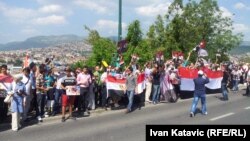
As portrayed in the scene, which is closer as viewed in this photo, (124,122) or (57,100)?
(124,122)

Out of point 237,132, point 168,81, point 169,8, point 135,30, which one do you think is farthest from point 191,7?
point 237,132

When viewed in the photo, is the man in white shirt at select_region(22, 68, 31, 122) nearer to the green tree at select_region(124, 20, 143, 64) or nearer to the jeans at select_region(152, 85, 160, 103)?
the jeans at select_region(152, 85, 160, 103)

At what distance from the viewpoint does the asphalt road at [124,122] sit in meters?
12.9

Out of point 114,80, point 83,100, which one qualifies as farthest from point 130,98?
point 83,100

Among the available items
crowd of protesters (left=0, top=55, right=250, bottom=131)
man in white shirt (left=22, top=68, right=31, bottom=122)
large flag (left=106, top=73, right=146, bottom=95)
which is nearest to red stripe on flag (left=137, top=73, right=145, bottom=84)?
crowd of protesters (left=0, top=55, right=250, bottom=131)

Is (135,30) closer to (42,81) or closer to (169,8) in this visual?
(169,8)

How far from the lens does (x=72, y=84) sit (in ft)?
52.0

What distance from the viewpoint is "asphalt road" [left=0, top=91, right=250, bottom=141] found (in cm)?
1294

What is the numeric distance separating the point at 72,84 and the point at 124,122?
2.31 meters

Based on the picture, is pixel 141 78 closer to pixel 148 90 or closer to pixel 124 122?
pixel 148 90

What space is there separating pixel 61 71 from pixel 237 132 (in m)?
7.74

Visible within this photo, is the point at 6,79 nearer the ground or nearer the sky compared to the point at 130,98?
nearer the sky

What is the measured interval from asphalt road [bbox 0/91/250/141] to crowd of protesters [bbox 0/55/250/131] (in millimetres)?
661

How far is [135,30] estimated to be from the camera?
115 ft
